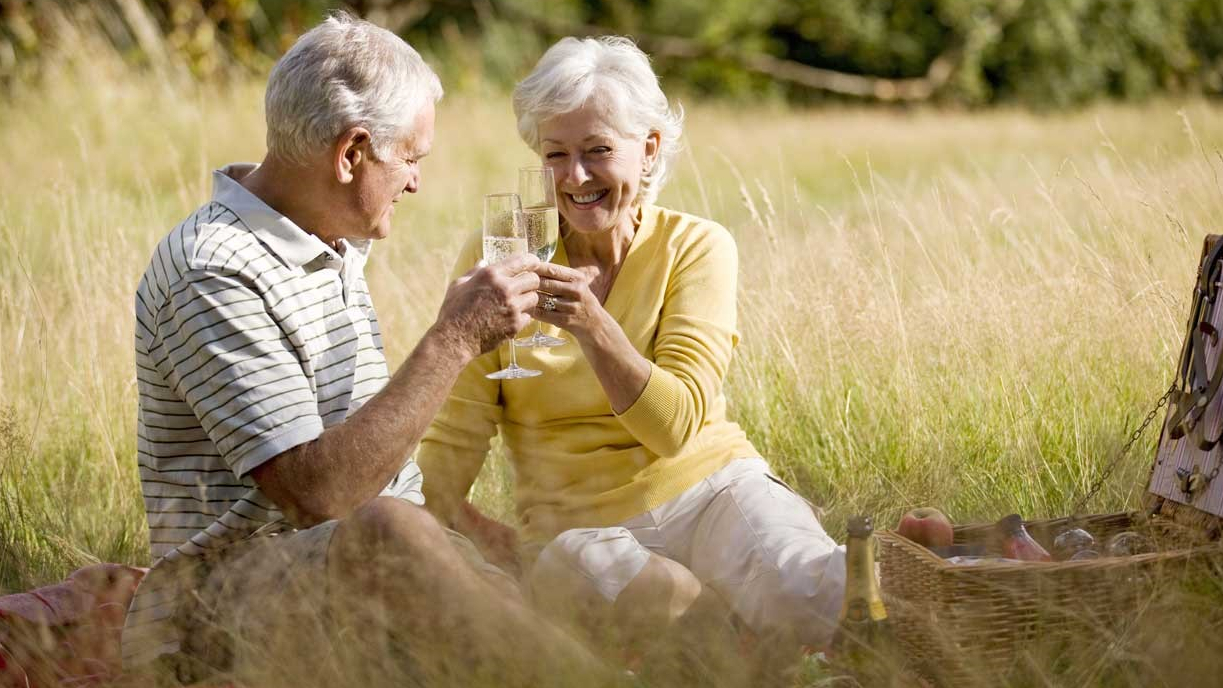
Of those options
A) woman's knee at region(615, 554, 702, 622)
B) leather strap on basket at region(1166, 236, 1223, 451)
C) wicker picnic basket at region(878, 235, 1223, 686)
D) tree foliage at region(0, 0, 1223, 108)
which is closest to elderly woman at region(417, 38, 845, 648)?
woman's knee at region(615, 554, 702, 622)

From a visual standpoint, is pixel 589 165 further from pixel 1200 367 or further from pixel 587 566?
pixel 1200 367

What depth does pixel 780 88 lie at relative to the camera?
82.5ft

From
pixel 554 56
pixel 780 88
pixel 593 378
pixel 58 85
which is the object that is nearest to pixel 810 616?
pixel 593 378

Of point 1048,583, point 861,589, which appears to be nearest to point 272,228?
point 861,589

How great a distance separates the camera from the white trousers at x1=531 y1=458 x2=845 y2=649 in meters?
3.33

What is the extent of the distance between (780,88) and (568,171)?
22.2 meters

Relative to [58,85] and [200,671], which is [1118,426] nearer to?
[200,671]

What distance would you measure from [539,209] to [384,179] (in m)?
0.42

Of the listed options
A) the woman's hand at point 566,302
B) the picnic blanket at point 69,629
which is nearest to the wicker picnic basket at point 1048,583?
the woman's hand at point 566,302

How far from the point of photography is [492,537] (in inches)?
146

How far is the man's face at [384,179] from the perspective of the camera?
10.5 feet

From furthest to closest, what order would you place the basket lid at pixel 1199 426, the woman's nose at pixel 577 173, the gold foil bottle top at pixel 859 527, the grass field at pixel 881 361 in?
the grass field at pixel 881 361 < the woman's nose at pixel 577 173 < the basket lid at pixel 1199 426 < the gold foil bottle top at pixel 859 527

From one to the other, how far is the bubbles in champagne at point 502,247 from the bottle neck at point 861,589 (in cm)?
97

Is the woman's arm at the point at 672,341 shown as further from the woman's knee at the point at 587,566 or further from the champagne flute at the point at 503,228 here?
the woman's knee at the point at 587,566
